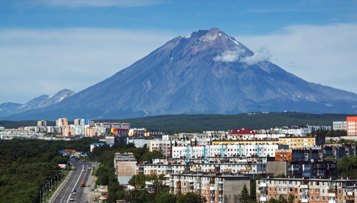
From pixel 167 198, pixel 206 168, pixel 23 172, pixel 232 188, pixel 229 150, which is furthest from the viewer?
pixel 23 172

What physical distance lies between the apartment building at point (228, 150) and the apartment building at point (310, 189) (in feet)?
139

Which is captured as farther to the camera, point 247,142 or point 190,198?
point 247,142

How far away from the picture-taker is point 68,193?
293 ft

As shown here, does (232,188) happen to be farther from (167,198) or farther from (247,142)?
(247,142)

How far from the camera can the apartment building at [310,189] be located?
52312 millimetres

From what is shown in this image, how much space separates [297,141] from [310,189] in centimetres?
5884

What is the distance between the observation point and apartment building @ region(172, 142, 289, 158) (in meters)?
100

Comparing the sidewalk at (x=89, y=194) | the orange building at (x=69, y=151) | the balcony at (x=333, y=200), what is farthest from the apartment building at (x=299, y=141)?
the orange building at (x=69, y=151)

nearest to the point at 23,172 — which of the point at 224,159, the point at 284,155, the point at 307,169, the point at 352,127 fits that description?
the point at 224,159

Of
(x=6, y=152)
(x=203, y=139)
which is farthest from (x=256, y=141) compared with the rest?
(x=6, y=152)

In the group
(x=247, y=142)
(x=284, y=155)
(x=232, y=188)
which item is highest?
(x=247, y=142)

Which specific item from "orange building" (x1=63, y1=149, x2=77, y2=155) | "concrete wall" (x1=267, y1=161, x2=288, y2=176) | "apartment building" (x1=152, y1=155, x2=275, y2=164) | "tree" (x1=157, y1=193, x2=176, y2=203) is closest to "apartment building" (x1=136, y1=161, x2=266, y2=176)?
"concrete wall" (x1=267, y1=161, x2=288, y2=176)

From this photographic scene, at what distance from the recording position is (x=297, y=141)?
11188 centimetres

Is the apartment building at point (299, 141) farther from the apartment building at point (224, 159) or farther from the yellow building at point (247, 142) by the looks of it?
the apartment building at point (224, 159)
